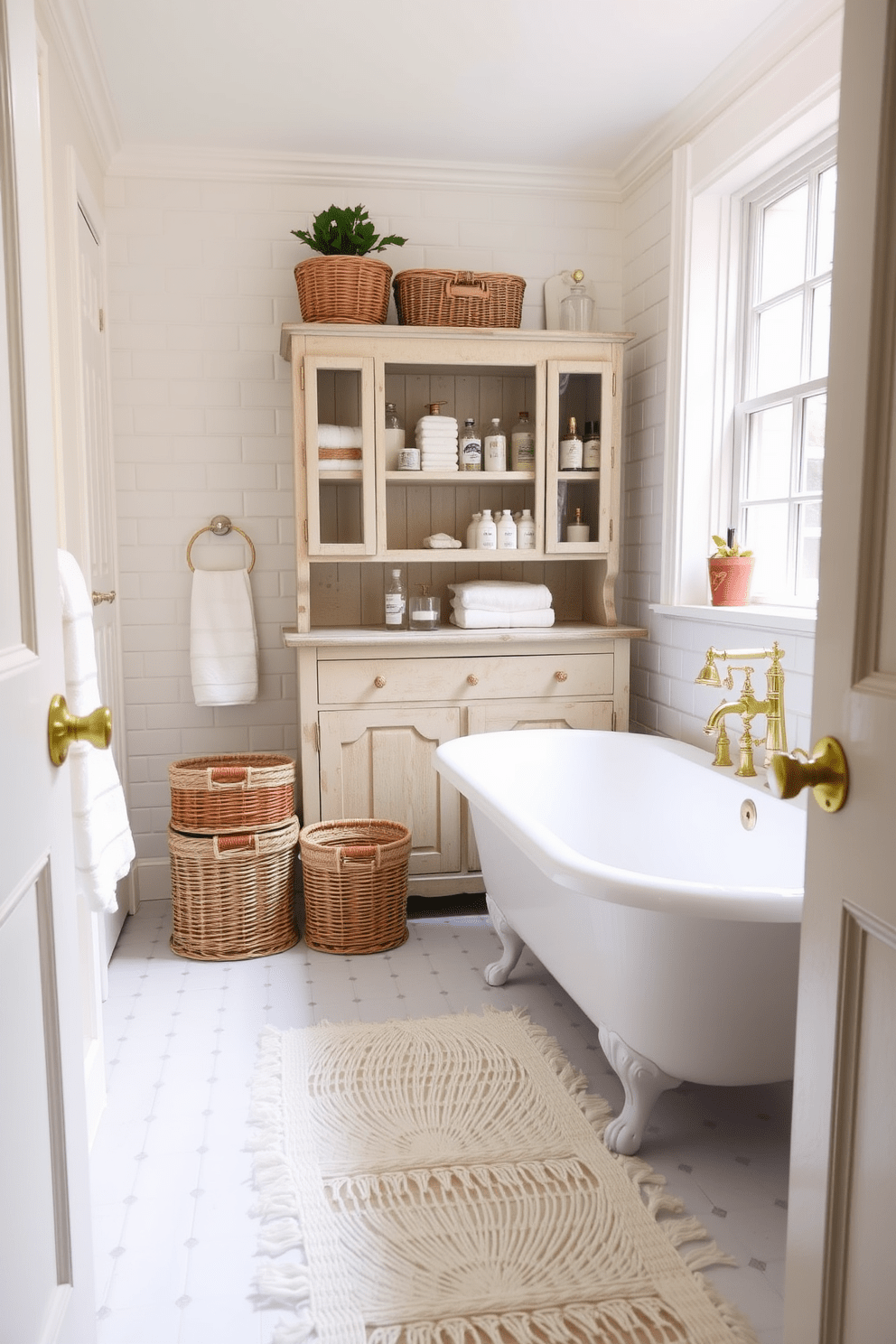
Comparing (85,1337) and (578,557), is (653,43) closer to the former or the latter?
(578,557)

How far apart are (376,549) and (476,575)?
1.91 feet

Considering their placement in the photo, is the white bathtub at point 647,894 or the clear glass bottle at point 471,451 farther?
the clear glass bottle at point 471,451

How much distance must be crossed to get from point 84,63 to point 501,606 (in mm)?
2031

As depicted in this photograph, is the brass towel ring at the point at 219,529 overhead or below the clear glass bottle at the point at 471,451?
below

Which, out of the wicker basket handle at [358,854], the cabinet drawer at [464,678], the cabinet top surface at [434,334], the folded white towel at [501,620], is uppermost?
the cabinet top surface at [434,334]

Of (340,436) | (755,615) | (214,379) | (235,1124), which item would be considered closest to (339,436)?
(340,436)

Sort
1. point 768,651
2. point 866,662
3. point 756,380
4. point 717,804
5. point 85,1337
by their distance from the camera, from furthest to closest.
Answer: point 756,380, point 717,804, point 768,651, point 85,1337, point 866,662

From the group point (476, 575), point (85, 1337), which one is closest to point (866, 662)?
point (85, 1337)

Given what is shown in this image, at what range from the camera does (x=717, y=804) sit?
2734 millimetres

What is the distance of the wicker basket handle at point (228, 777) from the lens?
10.6 feet

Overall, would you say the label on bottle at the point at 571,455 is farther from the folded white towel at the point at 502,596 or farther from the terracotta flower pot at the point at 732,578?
the terracotta flower pot at the point at 732,578

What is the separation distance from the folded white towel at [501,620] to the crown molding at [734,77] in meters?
1.59

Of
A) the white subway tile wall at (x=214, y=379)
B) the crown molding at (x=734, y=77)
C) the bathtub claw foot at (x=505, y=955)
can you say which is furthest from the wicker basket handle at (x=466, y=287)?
the bathtub claw foot at (x=505, y=955)

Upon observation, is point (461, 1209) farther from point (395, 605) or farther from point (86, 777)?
point (395, 605)
